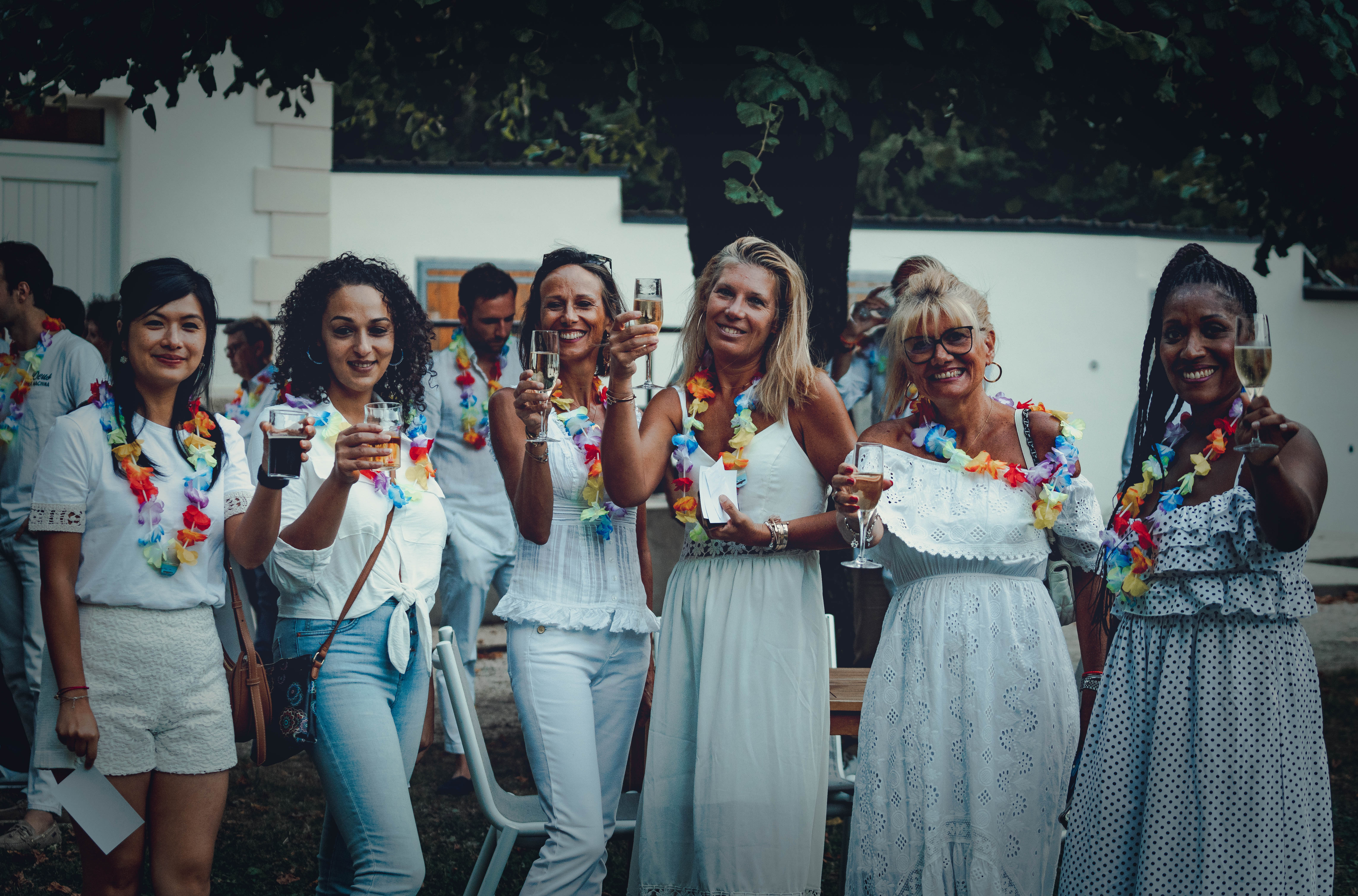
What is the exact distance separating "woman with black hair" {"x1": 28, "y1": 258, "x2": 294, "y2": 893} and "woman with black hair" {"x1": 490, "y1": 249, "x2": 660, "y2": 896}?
0.74 metres

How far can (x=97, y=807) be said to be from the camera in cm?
258

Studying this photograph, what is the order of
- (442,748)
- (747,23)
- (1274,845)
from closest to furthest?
(1274,845) < (747,23) < (442,748)

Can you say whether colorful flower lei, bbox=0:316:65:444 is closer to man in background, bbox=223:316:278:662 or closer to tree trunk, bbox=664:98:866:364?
man in background, bbox=223:316:278:662

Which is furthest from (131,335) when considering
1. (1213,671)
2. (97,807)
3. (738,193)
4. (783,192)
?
(783,192)

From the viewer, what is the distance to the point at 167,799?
2.68 metres

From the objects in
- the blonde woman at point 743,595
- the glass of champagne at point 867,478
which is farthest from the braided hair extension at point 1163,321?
the blonde woman at point 743,595

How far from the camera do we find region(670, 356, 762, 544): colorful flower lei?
3.19 metres

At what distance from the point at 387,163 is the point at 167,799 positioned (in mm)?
11216

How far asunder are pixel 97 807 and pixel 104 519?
0.67 metres

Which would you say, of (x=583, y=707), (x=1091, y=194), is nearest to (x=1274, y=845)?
(x=583, y=707)

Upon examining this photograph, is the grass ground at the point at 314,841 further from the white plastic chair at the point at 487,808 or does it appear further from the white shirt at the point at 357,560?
the white shirt at the point at 357,560

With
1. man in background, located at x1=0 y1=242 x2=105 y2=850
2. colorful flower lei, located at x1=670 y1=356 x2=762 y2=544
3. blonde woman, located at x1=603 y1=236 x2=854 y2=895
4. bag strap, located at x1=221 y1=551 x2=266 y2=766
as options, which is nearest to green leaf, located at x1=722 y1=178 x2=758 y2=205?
blonde woman, located at x1=603 y1=236 x2=854 y2=895

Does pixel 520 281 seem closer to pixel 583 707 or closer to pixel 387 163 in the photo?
pixel 387 163

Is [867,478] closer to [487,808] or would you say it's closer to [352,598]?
[352,598]
